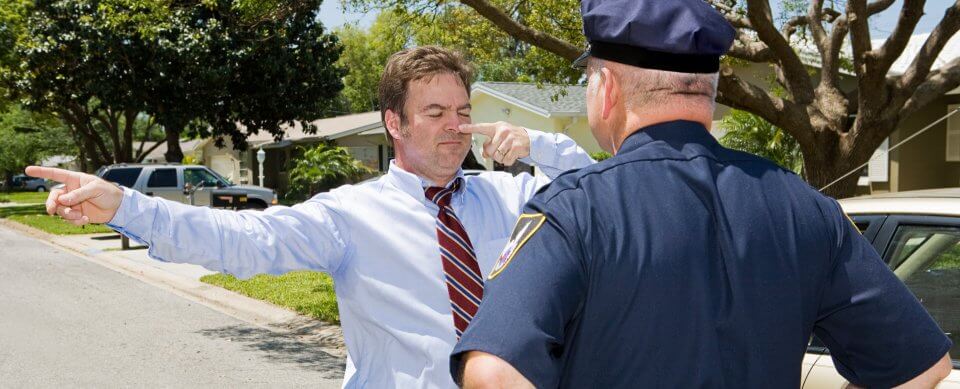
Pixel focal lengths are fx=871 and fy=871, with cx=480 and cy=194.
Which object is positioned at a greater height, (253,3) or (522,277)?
(253,3)

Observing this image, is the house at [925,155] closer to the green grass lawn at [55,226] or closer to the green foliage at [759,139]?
the green foliage at [759,139]

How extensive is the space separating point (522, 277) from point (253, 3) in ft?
28.8

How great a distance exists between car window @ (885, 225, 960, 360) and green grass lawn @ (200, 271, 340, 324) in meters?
6.58

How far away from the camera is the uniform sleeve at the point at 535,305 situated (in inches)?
51.8

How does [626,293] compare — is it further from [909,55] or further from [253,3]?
[909,55]

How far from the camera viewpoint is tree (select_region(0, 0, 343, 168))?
2375 centimetres

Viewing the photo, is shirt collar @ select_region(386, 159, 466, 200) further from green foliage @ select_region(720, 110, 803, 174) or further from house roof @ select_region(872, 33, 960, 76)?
house roof @ select_region(872, 33, 960, 76)

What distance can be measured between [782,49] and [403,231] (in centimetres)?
676

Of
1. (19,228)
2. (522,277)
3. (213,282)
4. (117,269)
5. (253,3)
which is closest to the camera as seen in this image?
(522,277)

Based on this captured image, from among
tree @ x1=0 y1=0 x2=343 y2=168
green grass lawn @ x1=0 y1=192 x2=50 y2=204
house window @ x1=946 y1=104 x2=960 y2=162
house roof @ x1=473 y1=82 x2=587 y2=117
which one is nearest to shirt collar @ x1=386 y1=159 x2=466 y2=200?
house window @ x1=946 y1=104 x2=960 y2=162

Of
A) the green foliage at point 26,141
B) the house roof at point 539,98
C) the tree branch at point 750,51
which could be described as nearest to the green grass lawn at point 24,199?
the green foliage at point 26,141

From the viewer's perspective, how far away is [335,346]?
841 cm

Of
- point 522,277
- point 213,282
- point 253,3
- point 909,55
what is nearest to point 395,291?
point 522,277

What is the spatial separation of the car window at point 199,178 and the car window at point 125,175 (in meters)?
1.16
